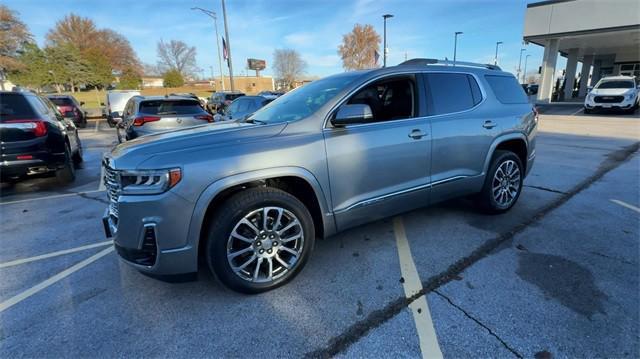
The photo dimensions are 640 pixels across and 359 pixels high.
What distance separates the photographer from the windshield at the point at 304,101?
10.1ft

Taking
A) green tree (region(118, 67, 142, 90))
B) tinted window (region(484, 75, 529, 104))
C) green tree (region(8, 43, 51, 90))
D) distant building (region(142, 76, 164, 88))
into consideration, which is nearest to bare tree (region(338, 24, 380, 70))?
green tree (region(118, 67, 142, 90))

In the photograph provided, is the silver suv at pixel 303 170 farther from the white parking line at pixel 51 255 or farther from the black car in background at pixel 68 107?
the black car in background at pixel 68 107

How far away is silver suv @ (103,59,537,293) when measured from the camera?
232 centimetres

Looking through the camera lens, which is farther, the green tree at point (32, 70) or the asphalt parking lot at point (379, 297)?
the green tree at point (32, 70)

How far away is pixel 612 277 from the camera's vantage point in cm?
280

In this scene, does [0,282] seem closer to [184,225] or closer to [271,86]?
[184,225]

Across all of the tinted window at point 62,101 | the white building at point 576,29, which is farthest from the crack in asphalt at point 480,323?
the white building at point 576,29

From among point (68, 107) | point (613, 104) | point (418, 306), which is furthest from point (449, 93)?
point (68, 107)

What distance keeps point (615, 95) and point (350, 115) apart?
19.7 meters

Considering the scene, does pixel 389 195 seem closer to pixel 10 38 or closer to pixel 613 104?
pixel 613 104

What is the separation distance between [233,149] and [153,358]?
4.75ft

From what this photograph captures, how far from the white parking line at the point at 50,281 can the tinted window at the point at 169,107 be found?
4.62m

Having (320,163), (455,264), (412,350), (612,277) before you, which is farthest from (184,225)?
(612,277)

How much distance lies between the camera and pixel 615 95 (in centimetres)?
1620
